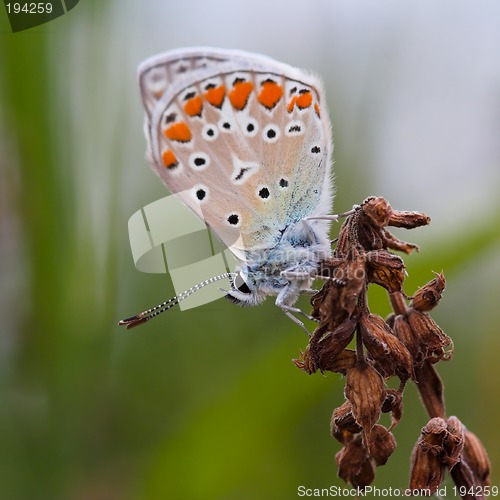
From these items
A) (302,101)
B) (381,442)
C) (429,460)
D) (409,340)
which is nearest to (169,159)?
(302,101)

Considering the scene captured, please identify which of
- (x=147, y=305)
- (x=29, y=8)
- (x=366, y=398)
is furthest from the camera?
(x=147, y=305)

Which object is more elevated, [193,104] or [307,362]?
[193,104]

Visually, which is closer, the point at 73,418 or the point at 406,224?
the point at 406,224

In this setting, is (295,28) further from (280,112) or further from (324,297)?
(324,297)

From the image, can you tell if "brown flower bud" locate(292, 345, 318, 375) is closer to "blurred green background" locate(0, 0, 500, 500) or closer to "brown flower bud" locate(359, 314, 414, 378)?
"brown flower bud" locate(359, 314, 414, 378)

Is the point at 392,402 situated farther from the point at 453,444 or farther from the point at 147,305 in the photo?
the point at 147,305

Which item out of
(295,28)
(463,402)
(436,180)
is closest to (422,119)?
(436,180)

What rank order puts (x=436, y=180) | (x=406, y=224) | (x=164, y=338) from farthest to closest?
(x=436, y=180)
(x=164, y=338)
(x=406, y=224)
